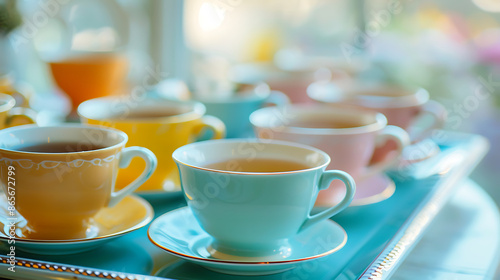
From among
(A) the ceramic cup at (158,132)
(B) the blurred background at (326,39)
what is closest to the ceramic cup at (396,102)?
(A) the ceramic cup at (158,132)

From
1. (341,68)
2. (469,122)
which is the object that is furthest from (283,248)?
(469,122)

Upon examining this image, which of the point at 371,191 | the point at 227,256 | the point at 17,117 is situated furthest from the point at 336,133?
the point at 17,117

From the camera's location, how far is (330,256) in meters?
0.51

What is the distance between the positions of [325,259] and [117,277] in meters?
0.18

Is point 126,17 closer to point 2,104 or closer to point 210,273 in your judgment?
point 2,104

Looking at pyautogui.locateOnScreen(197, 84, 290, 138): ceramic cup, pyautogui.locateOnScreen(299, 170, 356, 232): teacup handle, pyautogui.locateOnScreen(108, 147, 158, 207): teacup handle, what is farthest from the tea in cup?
pyautogui.locateOnScreen(299, 170, 356, 232): teacup handle

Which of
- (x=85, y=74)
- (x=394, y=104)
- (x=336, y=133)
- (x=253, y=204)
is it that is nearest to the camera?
(x=253, y=204)

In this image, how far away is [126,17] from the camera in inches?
65.6

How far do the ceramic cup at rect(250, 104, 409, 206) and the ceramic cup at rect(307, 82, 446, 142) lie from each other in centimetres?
5

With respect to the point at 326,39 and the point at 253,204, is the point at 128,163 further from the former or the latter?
the point at 326,39

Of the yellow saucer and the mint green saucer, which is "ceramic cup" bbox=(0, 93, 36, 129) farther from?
the mint green saucer

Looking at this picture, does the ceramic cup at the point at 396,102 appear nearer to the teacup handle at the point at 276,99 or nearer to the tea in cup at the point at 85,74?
the teacup handle at the point at 276,99

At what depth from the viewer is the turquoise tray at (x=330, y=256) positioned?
17.9 inches

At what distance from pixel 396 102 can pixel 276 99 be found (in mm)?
187
